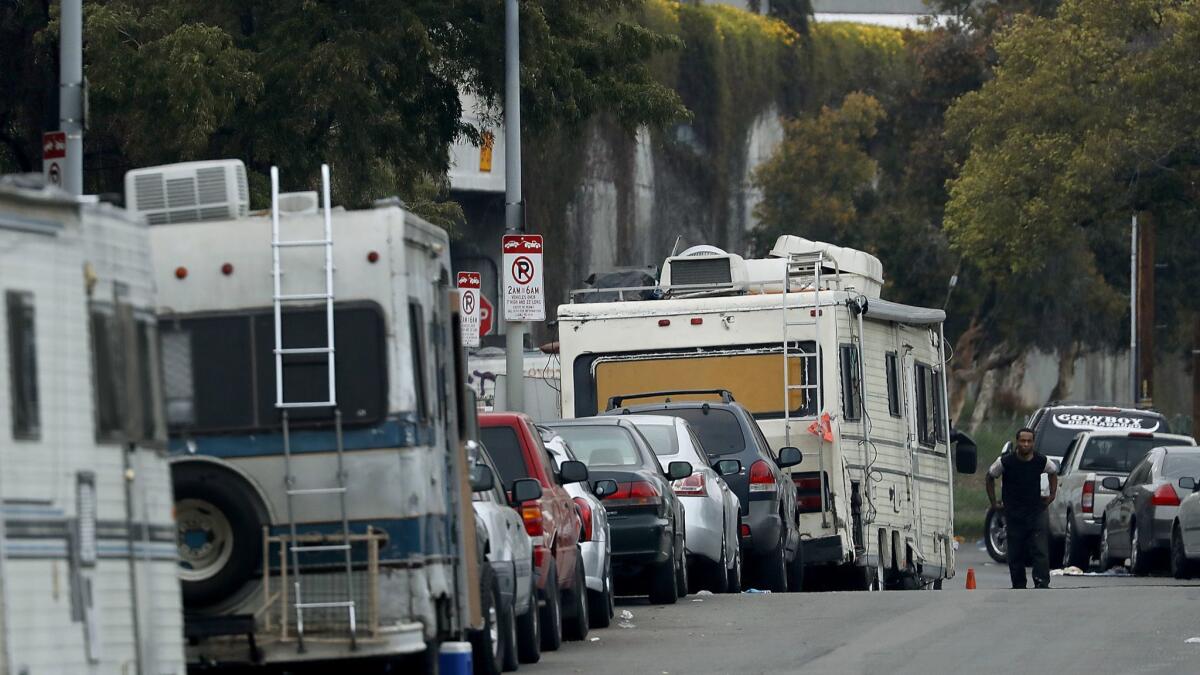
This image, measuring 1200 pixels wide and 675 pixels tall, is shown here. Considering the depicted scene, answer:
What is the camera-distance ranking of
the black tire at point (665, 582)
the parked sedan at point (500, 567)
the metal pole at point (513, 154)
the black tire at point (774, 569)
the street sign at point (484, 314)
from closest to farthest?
the parked sedan at point (500, 567) < the black tire at point (665, 582) < the black tire at point (774, 569) < the metal pole at point (513, 154) < the street sign at point (484, 314)

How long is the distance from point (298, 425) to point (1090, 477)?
20664 millimetres

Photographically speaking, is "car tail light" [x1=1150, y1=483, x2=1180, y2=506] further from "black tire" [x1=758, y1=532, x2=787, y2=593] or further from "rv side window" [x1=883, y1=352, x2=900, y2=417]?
"black tire" [x1=758, y1=532, x2=787, y2=593]

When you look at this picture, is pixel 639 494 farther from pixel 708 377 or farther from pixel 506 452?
pixel 708 377

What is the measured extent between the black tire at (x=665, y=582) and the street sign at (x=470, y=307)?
5092 mm

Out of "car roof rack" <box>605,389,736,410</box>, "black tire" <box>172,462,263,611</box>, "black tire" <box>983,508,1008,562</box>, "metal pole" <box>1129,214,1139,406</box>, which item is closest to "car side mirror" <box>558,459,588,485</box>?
"black tire" <box>172,462,263,611</box>

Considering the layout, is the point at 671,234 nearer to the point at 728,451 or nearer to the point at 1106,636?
the point at 728,451

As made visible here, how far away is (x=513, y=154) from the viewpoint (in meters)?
24.8

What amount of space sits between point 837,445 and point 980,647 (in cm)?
705

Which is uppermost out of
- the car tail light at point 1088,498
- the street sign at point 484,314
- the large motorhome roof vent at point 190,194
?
the large motorhome roof vent at point 190,194

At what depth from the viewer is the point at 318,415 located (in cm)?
1105

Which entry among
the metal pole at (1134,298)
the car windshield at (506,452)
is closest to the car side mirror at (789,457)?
the car windshield at (506,452)

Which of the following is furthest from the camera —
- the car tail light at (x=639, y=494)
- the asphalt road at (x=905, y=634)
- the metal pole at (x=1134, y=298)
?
the metal pole at (x=1134, y=298)

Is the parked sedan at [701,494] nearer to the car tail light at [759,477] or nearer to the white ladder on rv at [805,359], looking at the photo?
the car tail light at [759,477]

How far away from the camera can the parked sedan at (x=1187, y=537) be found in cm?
2417
